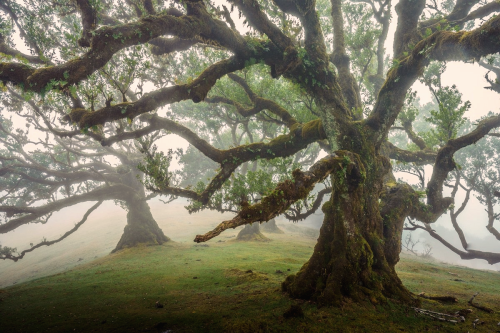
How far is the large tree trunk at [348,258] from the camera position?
6.10 m

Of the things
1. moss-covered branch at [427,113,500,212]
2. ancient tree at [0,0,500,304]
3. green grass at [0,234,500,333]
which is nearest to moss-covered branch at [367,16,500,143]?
ancient tree at [0,0,500,304]

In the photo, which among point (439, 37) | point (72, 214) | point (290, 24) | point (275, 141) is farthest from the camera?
point (72, 214)

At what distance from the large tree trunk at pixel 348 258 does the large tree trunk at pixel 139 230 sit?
56.9 ft

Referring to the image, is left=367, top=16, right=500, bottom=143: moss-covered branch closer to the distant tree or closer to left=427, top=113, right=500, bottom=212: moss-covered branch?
left=427, top=113, right=500, bottom=212: moss-covered branch

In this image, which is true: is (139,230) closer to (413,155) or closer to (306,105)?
(306,105)

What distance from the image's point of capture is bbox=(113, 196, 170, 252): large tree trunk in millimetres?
19750

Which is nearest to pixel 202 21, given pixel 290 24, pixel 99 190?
pixel 290 24

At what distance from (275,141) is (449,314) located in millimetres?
8103

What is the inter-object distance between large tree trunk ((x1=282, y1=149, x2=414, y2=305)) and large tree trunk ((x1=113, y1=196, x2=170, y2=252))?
17.3 meters

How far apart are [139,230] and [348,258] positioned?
19.5 m

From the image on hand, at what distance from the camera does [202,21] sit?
26.0 feet

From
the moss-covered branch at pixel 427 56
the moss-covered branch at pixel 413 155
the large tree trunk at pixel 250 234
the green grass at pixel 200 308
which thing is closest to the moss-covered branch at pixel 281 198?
the green grass at pixel 200 308

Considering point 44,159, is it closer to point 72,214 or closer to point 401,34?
point 401,34

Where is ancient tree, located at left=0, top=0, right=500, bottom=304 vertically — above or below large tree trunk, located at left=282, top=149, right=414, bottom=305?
above
